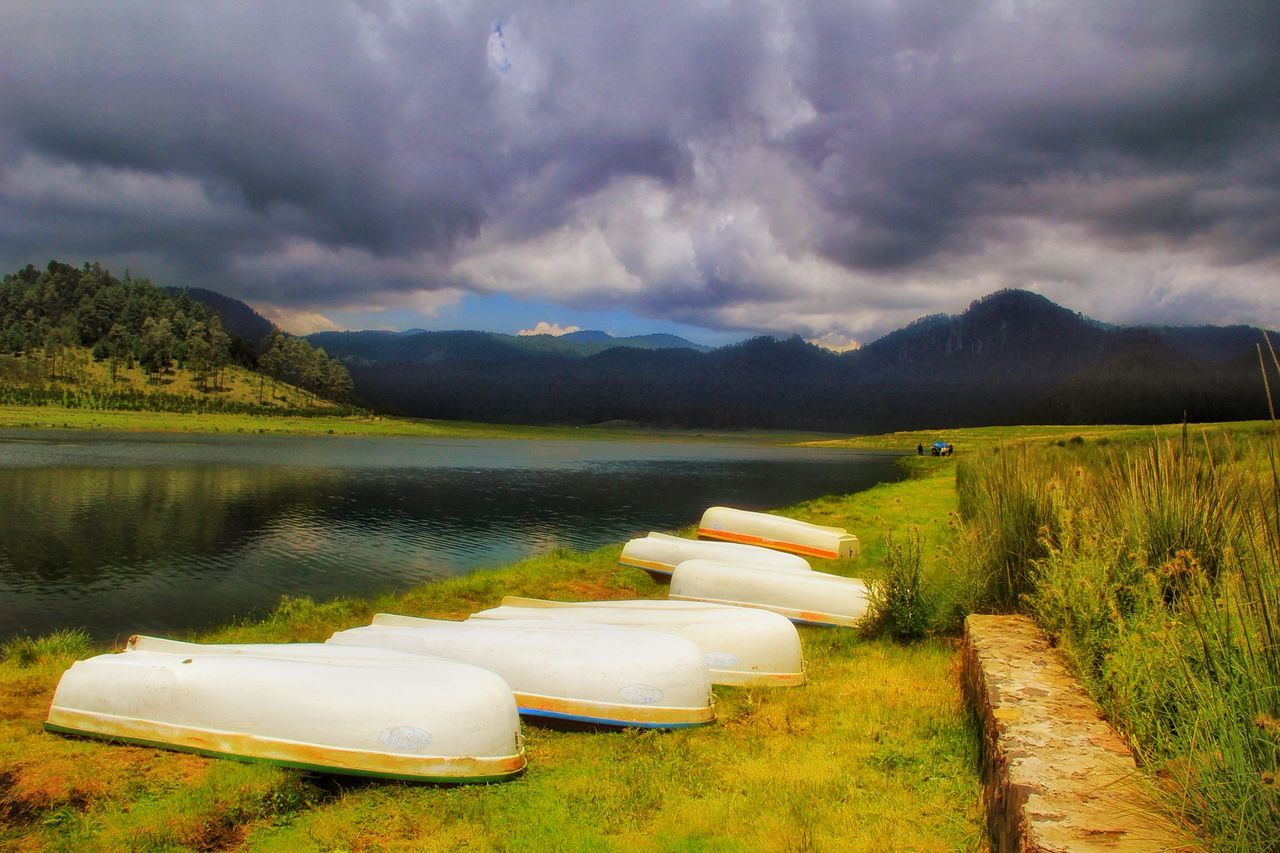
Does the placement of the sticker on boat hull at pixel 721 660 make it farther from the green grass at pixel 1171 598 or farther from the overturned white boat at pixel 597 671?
the green grass at pixel 1171 598

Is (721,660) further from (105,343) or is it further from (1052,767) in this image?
(105,343)

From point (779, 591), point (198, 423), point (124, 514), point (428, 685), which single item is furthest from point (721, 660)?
point (198, 423)

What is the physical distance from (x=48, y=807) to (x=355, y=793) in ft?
8.33

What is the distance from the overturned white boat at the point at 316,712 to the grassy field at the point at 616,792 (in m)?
0.20

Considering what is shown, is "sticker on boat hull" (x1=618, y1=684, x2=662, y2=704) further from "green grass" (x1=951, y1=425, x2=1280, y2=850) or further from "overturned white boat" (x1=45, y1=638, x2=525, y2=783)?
"green grass" (x1=951, y1=425, x2=1280, y2=850)

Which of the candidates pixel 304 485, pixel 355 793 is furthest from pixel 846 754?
pixel 304 485

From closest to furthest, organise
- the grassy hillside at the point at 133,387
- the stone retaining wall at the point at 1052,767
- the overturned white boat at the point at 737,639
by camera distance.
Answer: the stone retaining wall at the point at 1052,767 < the overturned white boat at the point at 737,639 < the grassy hillside at the point at 133,387

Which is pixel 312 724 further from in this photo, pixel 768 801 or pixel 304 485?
pixel 304 485

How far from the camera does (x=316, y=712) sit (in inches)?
266

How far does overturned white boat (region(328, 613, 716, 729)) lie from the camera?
26.2 feet

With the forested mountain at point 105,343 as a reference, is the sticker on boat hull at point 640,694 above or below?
below

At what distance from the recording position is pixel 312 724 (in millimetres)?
6715

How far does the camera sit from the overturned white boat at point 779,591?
12508 mm

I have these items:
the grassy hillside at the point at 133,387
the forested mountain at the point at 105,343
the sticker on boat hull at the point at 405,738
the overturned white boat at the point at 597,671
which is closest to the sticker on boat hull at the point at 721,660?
the overturned white boat at the point at 597,671
